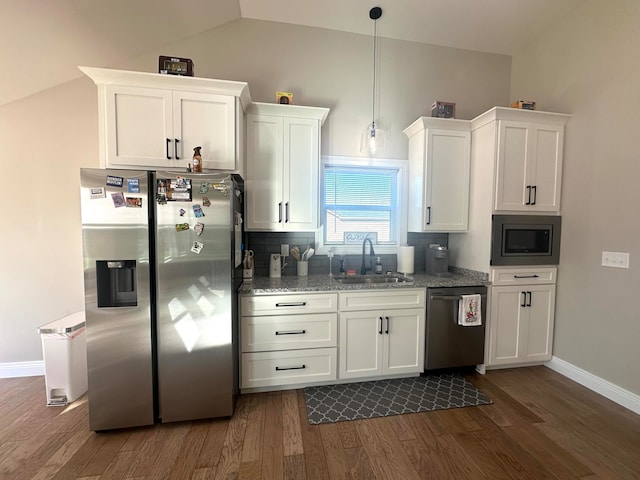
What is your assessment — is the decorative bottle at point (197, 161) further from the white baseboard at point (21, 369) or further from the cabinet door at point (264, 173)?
the white baseboard at point (21, 369)

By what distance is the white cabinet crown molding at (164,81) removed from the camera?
1.98 m

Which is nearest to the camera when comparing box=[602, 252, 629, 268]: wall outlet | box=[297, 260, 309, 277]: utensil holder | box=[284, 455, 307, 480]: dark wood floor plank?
box=[284, 455, 307, 480]: dark wood floor plank

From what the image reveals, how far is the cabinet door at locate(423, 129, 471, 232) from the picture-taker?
9.16 feet

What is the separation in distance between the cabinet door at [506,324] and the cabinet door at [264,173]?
87.6 inches

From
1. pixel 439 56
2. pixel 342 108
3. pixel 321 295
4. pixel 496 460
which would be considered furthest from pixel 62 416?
pixel 439 56

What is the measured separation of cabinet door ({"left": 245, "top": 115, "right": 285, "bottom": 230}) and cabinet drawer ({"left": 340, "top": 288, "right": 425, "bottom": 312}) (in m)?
0.92

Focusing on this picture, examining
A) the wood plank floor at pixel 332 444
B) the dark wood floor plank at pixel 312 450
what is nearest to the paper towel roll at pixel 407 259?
the wood plank floor at pixel 332 444

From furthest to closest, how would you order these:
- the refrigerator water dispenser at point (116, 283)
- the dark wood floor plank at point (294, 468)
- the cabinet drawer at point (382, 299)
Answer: the cabinet drawer at point (382, 299) < the refrigerator water dispenser at point (116, 283) < the dark wood floor plank at point (294, 468)

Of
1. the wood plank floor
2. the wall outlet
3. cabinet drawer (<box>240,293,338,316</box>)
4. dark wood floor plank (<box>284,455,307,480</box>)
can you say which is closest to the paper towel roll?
cabinet drawer (<box>240,293,338,316</box>)

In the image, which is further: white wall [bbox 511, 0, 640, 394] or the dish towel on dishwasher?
the dish towel on dishwasher

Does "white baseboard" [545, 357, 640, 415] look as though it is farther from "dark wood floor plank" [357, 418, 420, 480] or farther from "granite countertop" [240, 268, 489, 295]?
"dark wood floor plank" [357, 418, 420, 480]

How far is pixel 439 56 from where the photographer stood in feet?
10.3

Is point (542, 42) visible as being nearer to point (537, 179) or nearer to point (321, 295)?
point (537, 179)

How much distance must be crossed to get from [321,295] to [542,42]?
3.52 meters
